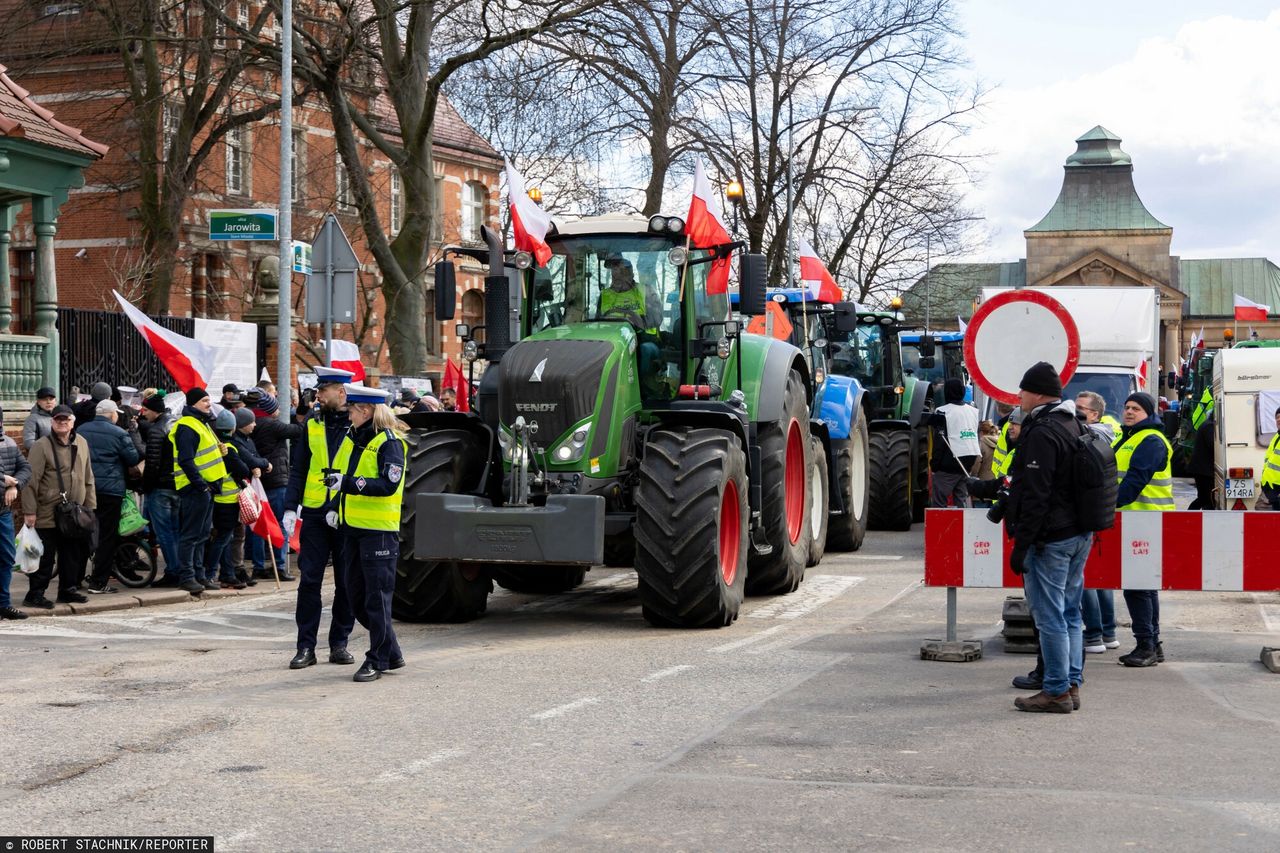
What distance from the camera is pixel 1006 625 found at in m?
11.0

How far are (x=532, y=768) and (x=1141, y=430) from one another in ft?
17.7

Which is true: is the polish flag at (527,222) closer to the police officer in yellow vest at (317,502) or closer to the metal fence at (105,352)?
the police officer in yellow vest at (317,502)

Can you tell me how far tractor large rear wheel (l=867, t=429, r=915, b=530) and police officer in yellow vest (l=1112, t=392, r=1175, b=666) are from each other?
31.6ft

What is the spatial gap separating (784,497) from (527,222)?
10.5ft

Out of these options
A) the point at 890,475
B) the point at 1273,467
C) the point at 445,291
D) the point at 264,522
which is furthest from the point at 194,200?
the point at 1273,467

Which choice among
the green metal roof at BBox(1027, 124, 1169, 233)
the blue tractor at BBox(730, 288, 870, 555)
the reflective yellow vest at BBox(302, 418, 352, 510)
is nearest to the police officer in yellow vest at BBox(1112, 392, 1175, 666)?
the reflective yellow vest at BBox(302, 418, 352, 510)

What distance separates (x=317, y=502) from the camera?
1025 centimetres

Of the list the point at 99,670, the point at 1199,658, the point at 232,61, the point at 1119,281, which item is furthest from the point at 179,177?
the point at 1119,281

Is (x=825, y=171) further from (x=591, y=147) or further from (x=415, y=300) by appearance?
(x=415, y=300)

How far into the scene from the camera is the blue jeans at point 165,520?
1510 centimetres

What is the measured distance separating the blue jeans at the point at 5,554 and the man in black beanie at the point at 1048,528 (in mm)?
8107

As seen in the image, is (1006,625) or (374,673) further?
(1006,625)

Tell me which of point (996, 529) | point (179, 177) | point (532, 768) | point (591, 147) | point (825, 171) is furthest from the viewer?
point (825, 171)

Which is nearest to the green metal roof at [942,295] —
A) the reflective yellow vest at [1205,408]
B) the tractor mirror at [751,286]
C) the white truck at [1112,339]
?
the reflective yellow vest at [1205,408]
